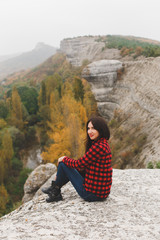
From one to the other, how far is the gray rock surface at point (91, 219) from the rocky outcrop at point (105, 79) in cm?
1893

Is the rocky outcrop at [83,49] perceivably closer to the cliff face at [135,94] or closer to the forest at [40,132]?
the forest at [40,132]

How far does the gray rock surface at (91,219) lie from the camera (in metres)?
3.07

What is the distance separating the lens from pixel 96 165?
3660 mm

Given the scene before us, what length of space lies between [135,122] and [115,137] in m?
2.32

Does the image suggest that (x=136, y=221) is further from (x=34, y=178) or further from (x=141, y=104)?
(x=141, y=104)

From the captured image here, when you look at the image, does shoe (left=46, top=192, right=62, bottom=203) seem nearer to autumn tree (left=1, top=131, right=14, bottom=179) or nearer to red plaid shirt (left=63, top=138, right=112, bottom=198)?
red plaid shirt (left=63, top=138, right=112, bottom=198)

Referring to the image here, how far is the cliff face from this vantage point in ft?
45.2

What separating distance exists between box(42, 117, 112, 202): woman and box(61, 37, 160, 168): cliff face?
782cm

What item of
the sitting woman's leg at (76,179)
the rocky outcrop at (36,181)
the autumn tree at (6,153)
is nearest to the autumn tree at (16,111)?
the autumn tree at (6,153)

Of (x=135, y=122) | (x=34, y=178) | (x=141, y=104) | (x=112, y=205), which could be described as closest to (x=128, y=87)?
(x=141, y=104)

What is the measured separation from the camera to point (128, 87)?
21.7 meters

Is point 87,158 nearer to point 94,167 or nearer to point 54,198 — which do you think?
point 94,167

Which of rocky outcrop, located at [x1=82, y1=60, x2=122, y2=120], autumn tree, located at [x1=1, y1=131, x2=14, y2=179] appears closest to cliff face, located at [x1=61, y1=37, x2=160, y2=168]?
rocky outcrop, located at [x1=82, y1=60, x2=122, y2=120]

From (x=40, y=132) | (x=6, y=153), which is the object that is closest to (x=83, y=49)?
(x=40, y=132)
